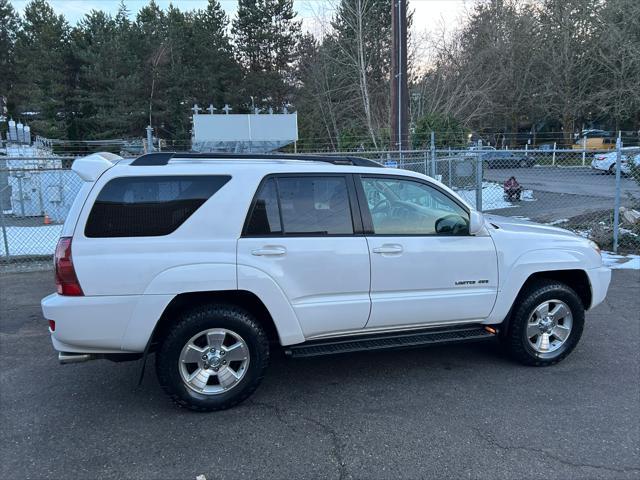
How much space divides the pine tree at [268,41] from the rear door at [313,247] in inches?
1589

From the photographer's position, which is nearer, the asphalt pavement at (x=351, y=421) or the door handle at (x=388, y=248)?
the asphalt pavement at (x=351, y=421)

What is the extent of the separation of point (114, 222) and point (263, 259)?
104cm

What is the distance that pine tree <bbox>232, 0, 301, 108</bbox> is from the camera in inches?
1684

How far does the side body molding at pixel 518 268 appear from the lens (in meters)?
4.23

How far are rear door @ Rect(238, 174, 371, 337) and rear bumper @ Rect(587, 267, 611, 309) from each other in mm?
2172

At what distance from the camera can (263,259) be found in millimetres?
3637

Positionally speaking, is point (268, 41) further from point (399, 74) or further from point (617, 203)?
point (617, 203)

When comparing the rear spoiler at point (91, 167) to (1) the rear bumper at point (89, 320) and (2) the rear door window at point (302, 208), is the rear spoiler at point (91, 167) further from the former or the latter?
(2) the rear door window at point (302, 208)

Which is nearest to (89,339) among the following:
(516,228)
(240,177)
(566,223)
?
(240,177)

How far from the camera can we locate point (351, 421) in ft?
11.7

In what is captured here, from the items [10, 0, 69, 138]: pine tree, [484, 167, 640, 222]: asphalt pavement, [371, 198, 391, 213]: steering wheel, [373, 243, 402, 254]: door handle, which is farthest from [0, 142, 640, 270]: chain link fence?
[10, 0, 69, 138]: pine tree

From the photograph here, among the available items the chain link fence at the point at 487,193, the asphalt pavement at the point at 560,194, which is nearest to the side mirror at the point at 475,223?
the chain link fence at the point at 487,193

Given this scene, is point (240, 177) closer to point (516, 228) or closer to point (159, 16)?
point (516, 228)

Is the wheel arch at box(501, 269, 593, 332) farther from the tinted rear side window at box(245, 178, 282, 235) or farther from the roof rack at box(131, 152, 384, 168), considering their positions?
the tinted rear side window at box(245, 178, 282, 235)
